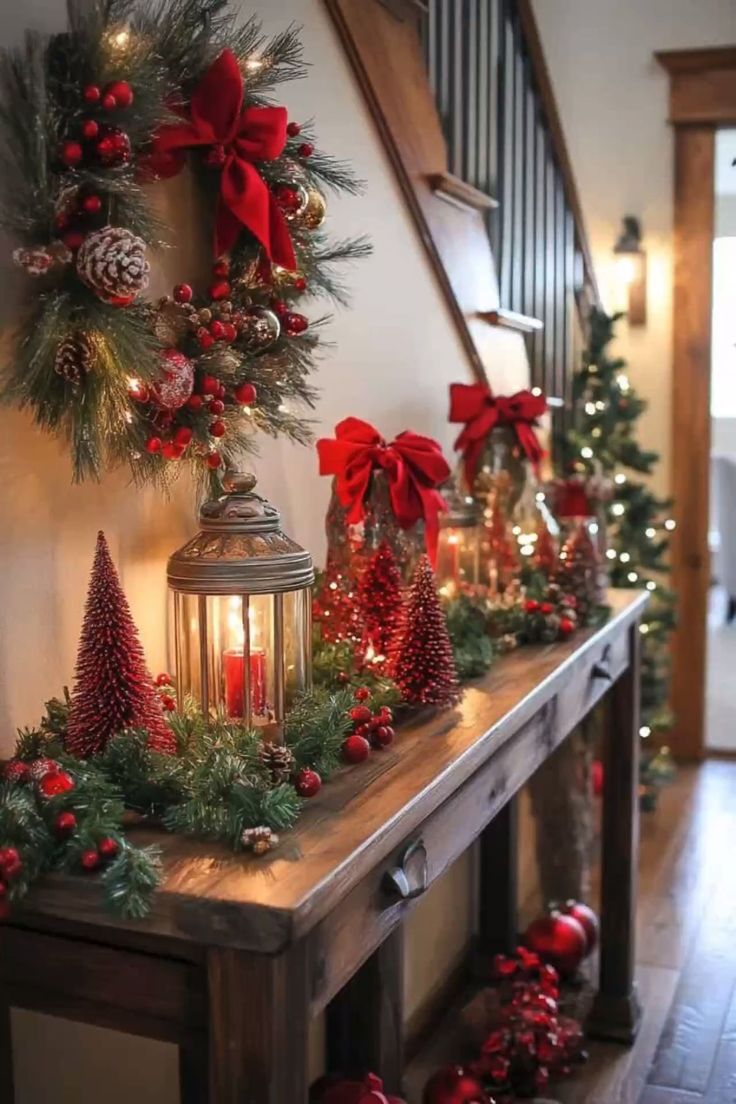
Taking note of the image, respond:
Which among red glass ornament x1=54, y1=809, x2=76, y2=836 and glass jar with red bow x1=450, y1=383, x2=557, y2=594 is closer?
red glass ornament x1=54, y1=809, x2=76, y2=836

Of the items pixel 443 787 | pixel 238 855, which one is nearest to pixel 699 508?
pixel 443 787

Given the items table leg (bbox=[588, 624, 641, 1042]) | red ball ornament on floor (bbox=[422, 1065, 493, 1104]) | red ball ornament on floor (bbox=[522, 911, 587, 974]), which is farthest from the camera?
red ball ornament on floor (bbox=[522, 911, 587, 974])

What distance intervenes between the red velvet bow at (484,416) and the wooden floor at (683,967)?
123cm

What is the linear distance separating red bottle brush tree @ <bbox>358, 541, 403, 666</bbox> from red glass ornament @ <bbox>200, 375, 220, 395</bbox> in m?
0.41

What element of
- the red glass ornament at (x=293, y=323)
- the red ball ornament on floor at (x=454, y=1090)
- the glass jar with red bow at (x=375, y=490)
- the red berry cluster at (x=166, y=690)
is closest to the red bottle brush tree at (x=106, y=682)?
the red berry cluster at (x=166, y=690)

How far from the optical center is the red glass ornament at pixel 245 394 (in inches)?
52.5

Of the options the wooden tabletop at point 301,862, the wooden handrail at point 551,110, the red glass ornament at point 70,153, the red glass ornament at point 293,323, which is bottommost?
the wooden tabletop at point 301,862

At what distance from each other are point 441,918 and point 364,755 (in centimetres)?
142

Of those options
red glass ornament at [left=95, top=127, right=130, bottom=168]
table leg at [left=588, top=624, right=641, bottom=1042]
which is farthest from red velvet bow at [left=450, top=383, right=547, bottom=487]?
red glass ornament at [left=95, top=127, right=130, bottom=168]

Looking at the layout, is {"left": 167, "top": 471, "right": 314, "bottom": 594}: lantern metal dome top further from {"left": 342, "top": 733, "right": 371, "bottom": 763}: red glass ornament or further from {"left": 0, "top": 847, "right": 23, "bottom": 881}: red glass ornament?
{"left": 0, "top": 847, "right": 23, "bottom": 881}: red glass ornament

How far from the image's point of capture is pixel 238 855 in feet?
3.29

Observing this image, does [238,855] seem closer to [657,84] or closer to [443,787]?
[443,787]

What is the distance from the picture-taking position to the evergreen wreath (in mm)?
1132

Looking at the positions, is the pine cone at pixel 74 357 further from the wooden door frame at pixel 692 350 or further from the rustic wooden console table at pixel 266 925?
the wooden door frame at pixel 692 350
